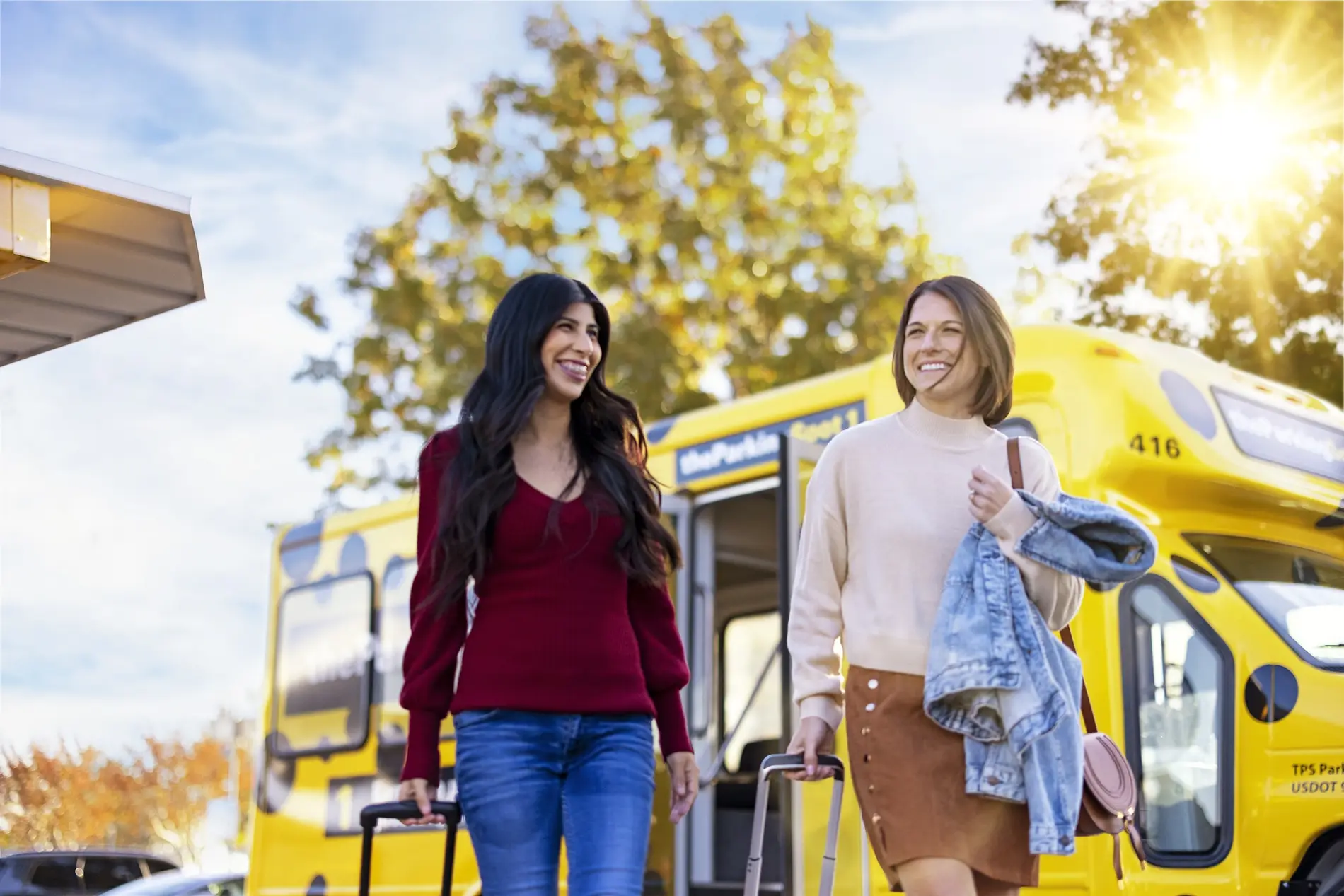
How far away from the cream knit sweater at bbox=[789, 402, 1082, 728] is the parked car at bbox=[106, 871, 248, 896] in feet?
26.1

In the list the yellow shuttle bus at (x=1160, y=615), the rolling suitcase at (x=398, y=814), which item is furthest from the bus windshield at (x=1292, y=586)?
the rolling suitcase at (x=398, y=814)

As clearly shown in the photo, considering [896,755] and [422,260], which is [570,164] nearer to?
[422,260]

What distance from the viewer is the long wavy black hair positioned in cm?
303

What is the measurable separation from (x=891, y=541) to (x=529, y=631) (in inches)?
27.8

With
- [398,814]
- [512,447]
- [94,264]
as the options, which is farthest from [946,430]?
[94,264]

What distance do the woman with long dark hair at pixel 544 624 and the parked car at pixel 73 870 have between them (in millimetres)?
9977

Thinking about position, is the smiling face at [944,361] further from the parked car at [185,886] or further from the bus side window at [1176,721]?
the parked car at [185,886]

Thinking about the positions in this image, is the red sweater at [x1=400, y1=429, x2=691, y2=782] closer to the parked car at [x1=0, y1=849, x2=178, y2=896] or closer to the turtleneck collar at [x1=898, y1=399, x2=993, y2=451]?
the turtleneck collar at [x1=898, y1=399, x2=993, y2=451]

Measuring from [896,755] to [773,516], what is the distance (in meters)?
5.75

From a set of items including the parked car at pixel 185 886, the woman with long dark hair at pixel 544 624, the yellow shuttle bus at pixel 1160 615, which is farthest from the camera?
the parked car at pixel 185 886

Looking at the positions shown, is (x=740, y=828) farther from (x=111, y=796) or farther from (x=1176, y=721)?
(x=111, y=796)

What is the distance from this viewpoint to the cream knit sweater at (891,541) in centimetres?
298

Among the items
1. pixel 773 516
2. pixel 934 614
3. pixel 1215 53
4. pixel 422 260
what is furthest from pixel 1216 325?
pixel 934 614

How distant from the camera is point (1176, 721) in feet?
18.1
